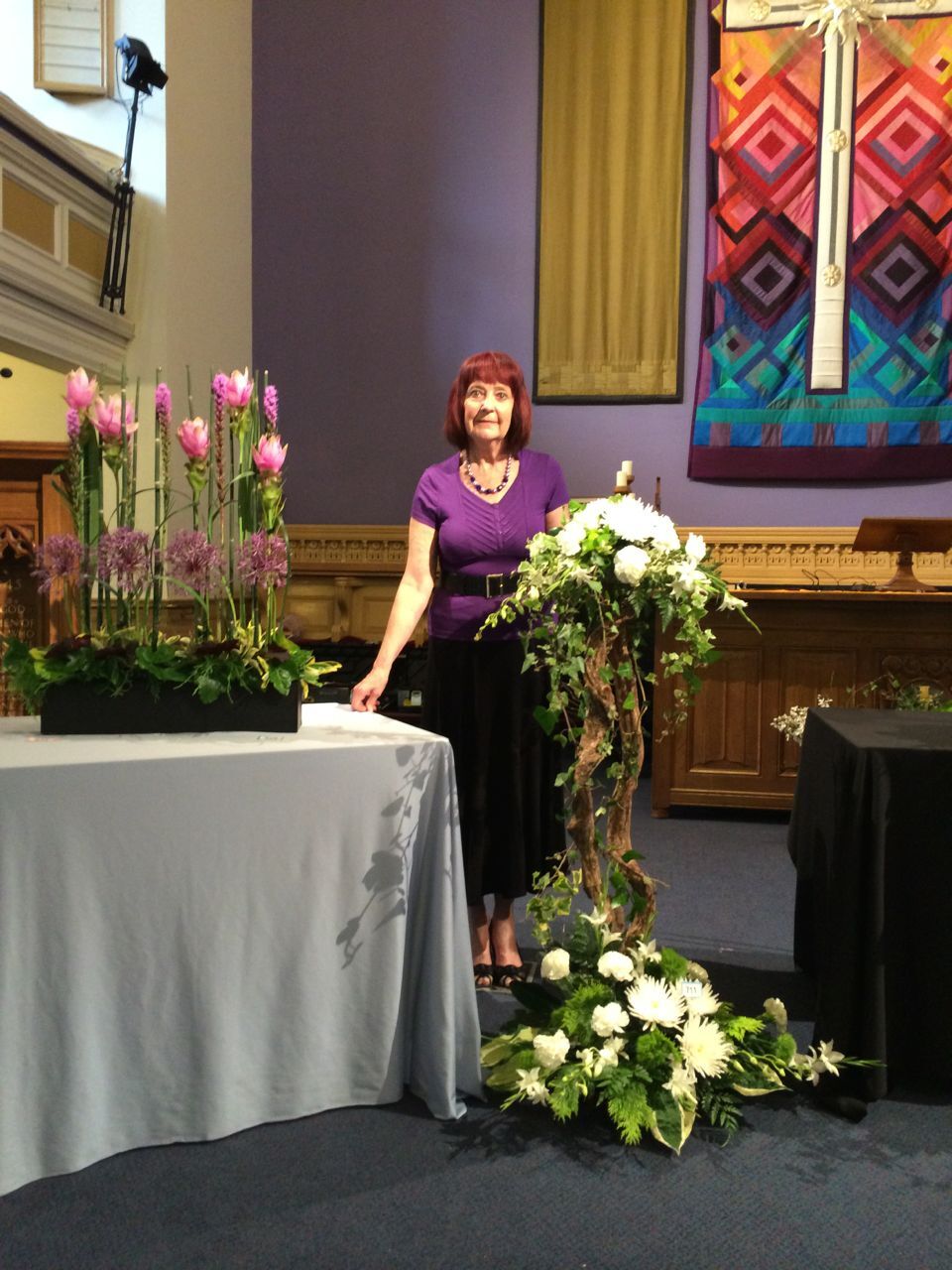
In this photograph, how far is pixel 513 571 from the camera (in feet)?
8.35

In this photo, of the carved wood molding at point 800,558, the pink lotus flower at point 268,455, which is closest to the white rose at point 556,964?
the pink lotus flower at point 268,455

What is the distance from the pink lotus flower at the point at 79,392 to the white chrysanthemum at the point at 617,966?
1.39 metres

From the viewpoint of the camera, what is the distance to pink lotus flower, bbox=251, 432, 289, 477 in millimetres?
1979

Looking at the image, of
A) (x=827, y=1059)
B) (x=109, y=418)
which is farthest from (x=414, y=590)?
(x=827, y=1059)

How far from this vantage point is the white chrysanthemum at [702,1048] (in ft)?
6.63

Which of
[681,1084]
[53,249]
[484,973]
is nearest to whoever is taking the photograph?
[681,1084]

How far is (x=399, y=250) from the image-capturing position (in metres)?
6.59

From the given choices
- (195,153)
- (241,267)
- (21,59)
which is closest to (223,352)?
(241,267)

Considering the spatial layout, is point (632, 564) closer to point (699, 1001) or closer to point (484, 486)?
point (484, 486)

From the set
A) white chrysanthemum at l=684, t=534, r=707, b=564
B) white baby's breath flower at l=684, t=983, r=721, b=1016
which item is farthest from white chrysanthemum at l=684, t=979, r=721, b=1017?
white chrysanthemum at l=684, t=534, r=707, b=564

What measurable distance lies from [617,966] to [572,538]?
0.81 m

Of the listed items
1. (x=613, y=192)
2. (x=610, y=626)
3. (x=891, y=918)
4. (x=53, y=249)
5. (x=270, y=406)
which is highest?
(x=613, y=192)

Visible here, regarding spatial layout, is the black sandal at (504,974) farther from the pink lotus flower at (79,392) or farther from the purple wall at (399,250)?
the purple wall at (399,250)

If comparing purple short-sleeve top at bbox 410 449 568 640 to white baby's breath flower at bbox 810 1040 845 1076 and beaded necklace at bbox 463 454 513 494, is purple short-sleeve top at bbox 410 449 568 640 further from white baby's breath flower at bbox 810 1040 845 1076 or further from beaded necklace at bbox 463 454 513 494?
white baby's breath flower at bbox 810 1040 845 1076
